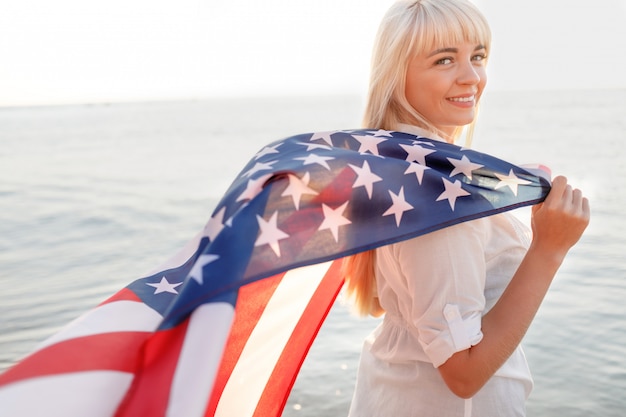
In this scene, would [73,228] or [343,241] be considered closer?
[343,241]

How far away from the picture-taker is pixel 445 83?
212 cm

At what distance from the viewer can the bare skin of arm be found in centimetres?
177

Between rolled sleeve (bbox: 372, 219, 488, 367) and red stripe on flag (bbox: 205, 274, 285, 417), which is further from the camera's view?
red stripe on flag (bbox: 205, 274, 285, 417)

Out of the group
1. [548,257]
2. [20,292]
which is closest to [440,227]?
[548,257]

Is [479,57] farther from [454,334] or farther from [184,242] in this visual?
[184,242]

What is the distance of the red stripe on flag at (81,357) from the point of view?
1.45 meters

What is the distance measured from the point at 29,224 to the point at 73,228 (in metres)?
1.06

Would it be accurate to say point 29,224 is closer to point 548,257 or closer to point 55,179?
point 55,179

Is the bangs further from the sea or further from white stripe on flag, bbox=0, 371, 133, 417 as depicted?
white stripe on flag, bbox=0, 371, 133, 417

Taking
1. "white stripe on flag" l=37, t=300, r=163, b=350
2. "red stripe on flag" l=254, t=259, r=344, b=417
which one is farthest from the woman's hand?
"white stripe on flag" l=37, t=300, r=163, b=350

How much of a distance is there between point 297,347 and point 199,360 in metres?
0.92

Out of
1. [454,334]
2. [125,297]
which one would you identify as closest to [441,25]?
[454,334]

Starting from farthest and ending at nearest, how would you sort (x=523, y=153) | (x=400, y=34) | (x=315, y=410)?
(x=523, y=153) → (x=315, y=410) → (x=400, y=34)

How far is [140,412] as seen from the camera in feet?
4.52
